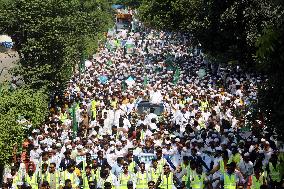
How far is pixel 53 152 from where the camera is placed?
1397 centimetres

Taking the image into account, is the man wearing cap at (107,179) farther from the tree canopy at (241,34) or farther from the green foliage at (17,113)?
the green foliage at (17,113)

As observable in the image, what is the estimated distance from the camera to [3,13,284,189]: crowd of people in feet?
39.1

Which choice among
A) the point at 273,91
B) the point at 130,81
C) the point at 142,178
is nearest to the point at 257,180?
the point at 273,91

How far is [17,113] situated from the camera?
17.1 m

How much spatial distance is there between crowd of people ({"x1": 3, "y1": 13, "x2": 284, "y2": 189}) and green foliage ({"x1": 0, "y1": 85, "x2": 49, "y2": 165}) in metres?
0.34

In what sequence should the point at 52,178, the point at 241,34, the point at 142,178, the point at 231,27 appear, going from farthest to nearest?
the point at 231,27 < the point at 241,34 < the point at 52,178 < the point at 142,178

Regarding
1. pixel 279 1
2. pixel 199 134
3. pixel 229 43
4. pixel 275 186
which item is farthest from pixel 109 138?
pixel 229 43

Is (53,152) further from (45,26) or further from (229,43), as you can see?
(229,43)

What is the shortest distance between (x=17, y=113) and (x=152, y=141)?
474 centimetres

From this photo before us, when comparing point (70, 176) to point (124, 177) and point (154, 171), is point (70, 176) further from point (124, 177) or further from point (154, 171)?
point (154, 171)

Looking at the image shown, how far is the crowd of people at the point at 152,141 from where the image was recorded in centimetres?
1191

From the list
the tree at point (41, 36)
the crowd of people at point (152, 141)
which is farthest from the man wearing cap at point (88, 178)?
the tree at point (41, 36)

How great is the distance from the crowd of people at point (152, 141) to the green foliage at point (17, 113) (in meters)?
0.34

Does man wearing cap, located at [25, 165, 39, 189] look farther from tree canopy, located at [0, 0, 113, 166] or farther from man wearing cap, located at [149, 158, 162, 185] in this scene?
→ tree canopy, located at [0, 0, 113, 166]
